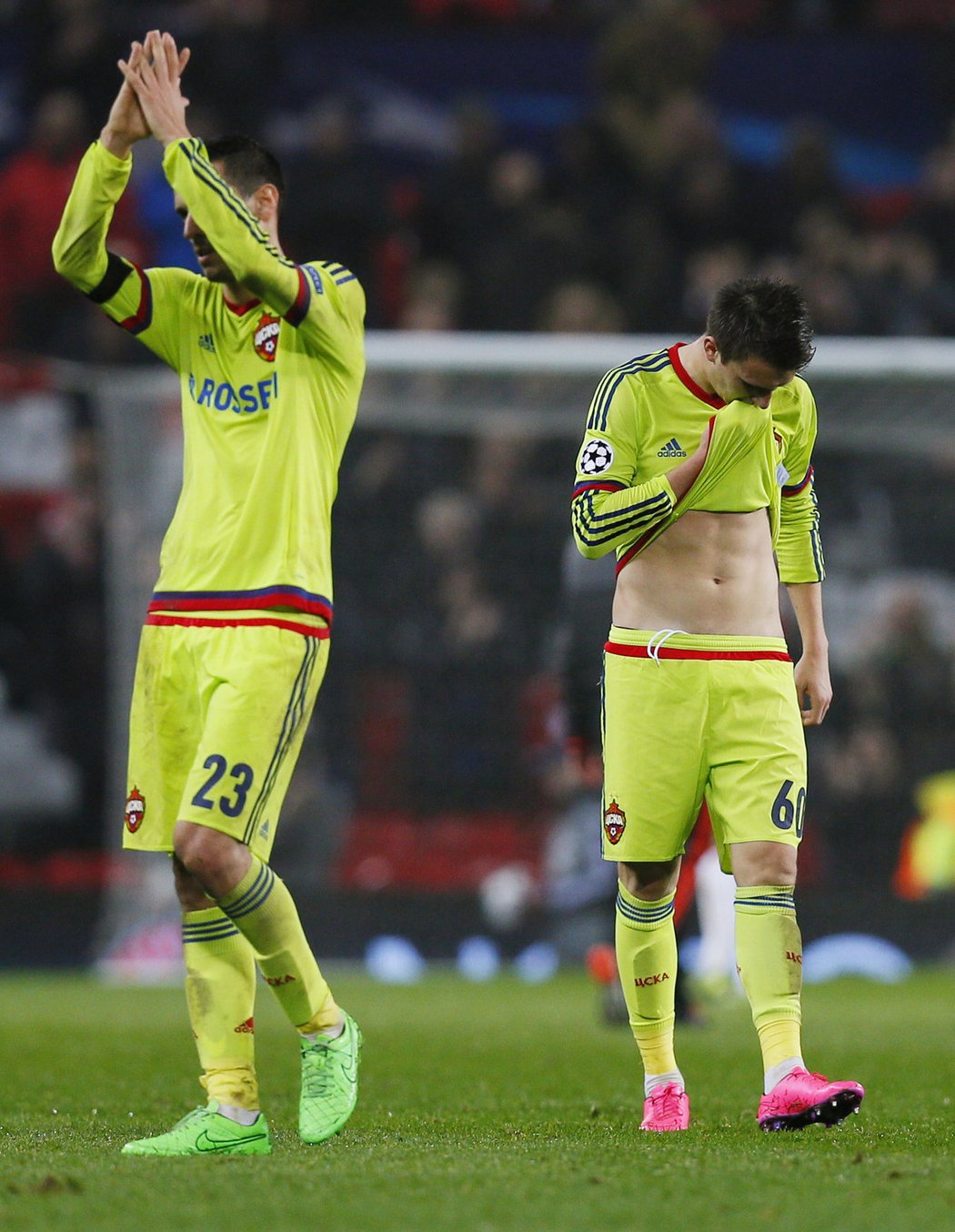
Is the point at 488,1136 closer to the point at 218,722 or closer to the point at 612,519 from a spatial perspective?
the point at 218,722

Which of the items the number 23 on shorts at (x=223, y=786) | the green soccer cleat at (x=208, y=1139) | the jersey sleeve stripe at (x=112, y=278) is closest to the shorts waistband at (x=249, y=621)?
the number 23 on shorts at (x=223, y=786)

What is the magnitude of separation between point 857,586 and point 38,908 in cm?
542

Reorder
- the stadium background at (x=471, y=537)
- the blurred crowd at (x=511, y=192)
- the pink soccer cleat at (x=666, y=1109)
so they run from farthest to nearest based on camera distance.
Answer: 1. the blurred crowd at (x=511, y=192)
2. the stadium background at (x=471, y=537)
3. the pink soccer cleat at (x=666, y=1109)

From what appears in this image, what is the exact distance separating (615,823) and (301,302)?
1585 millimetres

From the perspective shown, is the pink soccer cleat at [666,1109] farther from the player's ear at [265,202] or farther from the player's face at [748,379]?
the player's ear at [265,202]

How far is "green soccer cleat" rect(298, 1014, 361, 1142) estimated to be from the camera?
453 centimetres

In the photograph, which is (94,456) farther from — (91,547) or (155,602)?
(155,602)

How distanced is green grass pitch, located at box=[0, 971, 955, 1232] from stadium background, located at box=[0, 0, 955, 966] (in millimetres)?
1893

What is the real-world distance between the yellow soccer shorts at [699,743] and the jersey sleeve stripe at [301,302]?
3.98 feet

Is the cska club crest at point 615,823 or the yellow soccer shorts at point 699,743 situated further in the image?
the cska club crest at point 615,823

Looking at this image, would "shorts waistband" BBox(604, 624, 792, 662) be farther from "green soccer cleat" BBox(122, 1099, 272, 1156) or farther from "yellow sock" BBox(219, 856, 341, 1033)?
"green soccer cleat" BBox(122, 1099, 272, 1156)

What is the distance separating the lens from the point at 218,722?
4.41 metres

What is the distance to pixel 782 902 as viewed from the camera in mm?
4789

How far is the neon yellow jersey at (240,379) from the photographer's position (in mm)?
4469
